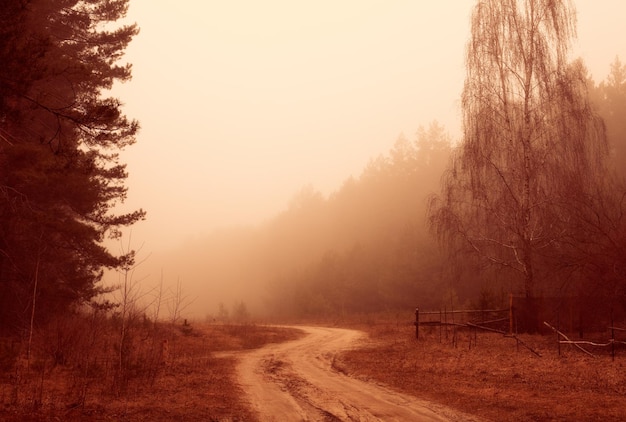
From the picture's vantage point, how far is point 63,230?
1659 cm

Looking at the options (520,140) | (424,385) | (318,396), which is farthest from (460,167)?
(318,396)

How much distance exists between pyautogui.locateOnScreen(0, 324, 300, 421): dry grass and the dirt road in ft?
2.02

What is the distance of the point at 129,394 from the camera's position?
36.3 ft

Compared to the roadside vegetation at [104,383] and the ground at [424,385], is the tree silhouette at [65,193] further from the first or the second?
the ground at [424,385]

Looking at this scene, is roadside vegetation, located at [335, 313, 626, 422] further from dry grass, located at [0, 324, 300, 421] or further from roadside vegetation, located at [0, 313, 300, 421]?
roadside vegetation, located at [0, 313, 300, 421]

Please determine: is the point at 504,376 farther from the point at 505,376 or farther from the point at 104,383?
the point at 104,383

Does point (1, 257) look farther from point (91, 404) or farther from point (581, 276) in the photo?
point (581, 276)

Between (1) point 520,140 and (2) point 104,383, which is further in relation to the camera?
(1) point 520,140

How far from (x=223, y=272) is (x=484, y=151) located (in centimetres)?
9205

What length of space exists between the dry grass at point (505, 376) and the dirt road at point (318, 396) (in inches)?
30.3

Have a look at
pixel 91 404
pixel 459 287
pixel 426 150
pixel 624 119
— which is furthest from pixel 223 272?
pixel 91 404

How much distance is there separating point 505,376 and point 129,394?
998 cm

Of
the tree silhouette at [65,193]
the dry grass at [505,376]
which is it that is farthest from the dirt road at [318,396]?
the tree silhouette at [65,193]

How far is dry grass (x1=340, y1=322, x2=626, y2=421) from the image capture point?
978 centimetres
